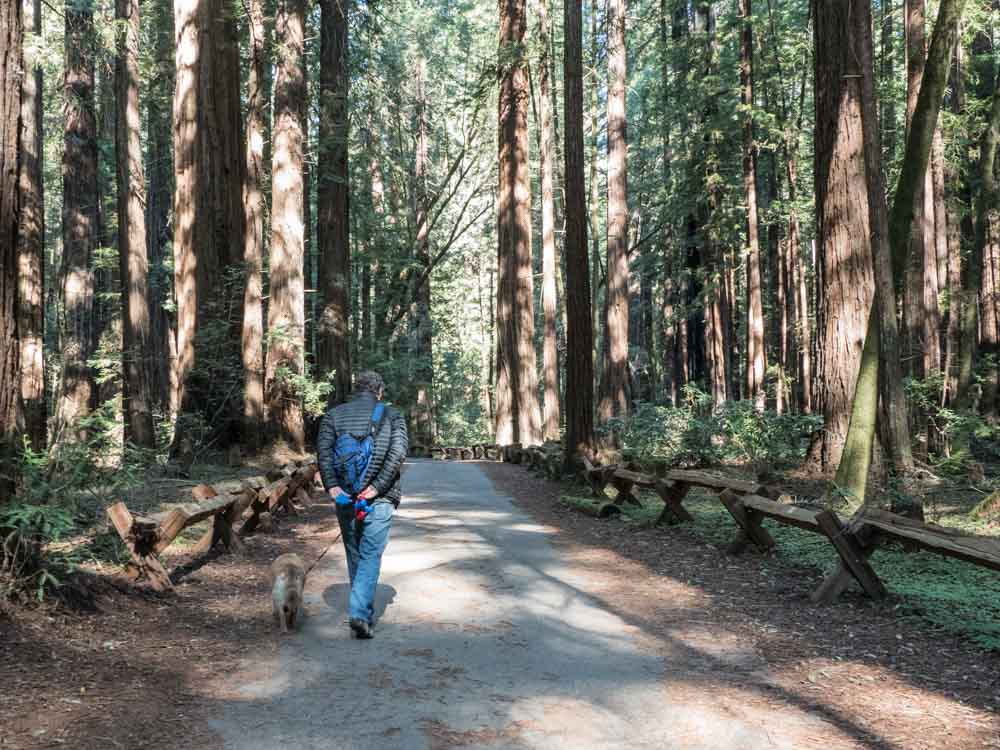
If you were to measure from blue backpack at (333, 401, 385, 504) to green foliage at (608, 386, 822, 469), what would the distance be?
791 cm

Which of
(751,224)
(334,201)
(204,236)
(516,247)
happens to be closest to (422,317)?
(516,247)

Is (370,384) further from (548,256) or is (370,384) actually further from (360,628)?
(548,256)

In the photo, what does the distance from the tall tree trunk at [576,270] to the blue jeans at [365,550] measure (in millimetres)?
9753

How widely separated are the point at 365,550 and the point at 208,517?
284 cm

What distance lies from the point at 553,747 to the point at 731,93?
27270 millimetres

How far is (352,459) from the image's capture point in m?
6.40

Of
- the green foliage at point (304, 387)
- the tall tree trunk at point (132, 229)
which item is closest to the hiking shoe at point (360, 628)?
the green foliage at point (304, 387)

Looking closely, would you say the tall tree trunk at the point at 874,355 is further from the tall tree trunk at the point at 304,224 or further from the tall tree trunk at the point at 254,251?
the tall tree trunk at the point at 304,224

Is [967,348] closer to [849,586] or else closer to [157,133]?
[849,586]

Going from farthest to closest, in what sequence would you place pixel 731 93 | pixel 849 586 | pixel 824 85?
pixel 731 93 < pixel 824 85 < pixel 849 586

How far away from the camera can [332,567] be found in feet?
29.3

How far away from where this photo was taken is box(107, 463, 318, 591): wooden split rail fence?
269 inches

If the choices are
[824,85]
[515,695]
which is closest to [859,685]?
[515,695]

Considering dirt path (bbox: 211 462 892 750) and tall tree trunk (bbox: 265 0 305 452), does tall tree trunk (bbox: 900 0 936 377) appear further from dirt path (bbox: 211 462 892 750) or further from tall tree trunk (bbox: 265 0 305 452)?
tall tree trunk (bbox: 265 0 305 452)
